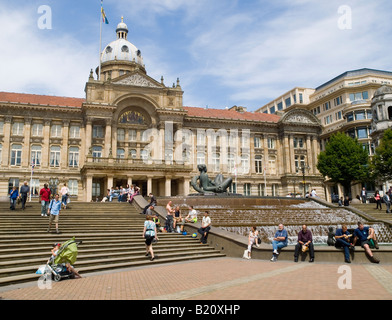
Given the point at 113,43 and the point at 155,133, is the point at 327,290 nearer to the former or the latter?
the point at 155,133

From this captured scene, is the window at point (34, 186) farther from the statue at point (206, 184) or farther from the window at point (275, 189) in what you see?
the window at point (275, 189)

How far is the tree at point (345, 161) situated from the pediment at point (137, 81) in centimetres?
2870

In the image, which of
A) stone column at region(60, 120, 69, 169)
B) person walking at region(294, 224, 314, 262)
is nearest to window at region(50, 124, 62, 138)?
stone column at region(60, 120, 69, 169)

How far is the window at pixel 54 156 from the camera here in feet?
170

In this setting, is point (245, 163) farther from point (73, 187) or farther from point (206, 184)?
point (206, 184)

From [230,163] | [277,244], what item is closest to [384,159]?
[230,163]

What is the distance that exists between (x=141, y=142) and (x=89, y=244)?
133 feet

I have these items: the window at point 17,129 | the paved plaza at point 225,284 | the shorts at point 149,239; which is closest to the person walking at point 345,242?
the paved plaza at point 225,284

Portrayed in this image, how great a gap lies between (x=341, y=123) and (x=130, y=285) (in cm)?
7125

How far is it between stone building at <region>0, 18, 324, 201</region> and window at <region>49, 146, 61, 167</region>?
0.14 meters

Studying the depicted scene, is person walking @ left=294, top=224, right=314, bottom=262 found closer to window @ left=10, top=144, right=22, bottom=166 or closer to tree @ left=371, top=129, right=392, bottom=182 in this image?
tree @ left=371, top=129, right=392, bottom=182

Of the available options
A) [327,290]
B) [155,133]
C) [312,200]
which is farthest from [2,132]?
[327,290]

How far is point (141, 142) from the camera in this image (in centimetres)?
5509

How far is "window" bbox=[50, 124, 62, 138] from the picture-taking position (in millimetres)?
52688
